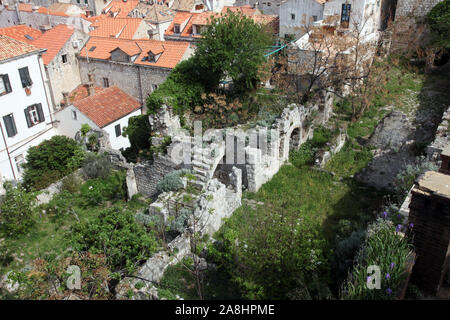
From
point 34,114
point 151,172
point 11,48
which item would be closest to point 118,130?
point 34,114

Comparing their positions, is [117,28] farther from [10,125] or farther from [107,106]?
[10,125]

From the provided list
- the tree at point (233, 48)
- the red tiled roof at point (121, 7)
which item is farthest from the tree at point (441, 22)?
the red tiled roof at point (121, 7)

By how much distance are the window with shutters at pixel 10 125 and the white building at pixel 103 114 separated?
318 cm

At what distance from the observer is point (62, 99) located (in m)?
30.5

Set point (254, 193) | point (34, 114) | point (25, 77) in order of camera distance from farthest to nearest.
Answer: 1. point (34, 114)
2. point (25, 77)
3. point (254, 193)

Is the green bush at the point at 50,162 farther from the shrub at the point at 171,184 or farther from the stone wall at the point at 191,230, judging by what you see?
the stone wall at the point at 191,230

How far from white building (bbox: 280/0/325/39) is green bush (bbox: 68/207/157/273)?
22.2 metres

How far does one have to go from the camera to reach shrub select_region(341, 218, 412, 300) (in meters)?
7.14

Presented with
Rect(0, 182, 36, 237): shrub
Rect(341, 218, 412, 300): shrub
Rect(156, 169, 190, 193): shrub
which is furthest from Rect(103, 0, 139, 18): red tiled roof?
Rect(341, 218, 412, 300): shrub

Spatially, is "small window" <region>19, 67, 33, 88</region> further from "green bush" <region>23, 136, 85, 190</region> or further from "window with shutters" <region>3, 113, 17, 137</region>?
"green bush" <region>23, 136, 85, 190</region>

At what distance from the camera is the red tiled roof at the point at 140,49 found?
1126 inches

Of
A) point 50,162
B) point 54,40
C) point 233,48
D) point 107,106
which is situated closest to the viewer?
point 50,162

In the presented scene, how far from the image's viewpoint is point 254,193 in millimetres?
16594

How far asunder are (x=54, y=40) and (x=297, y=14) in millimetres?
19479
